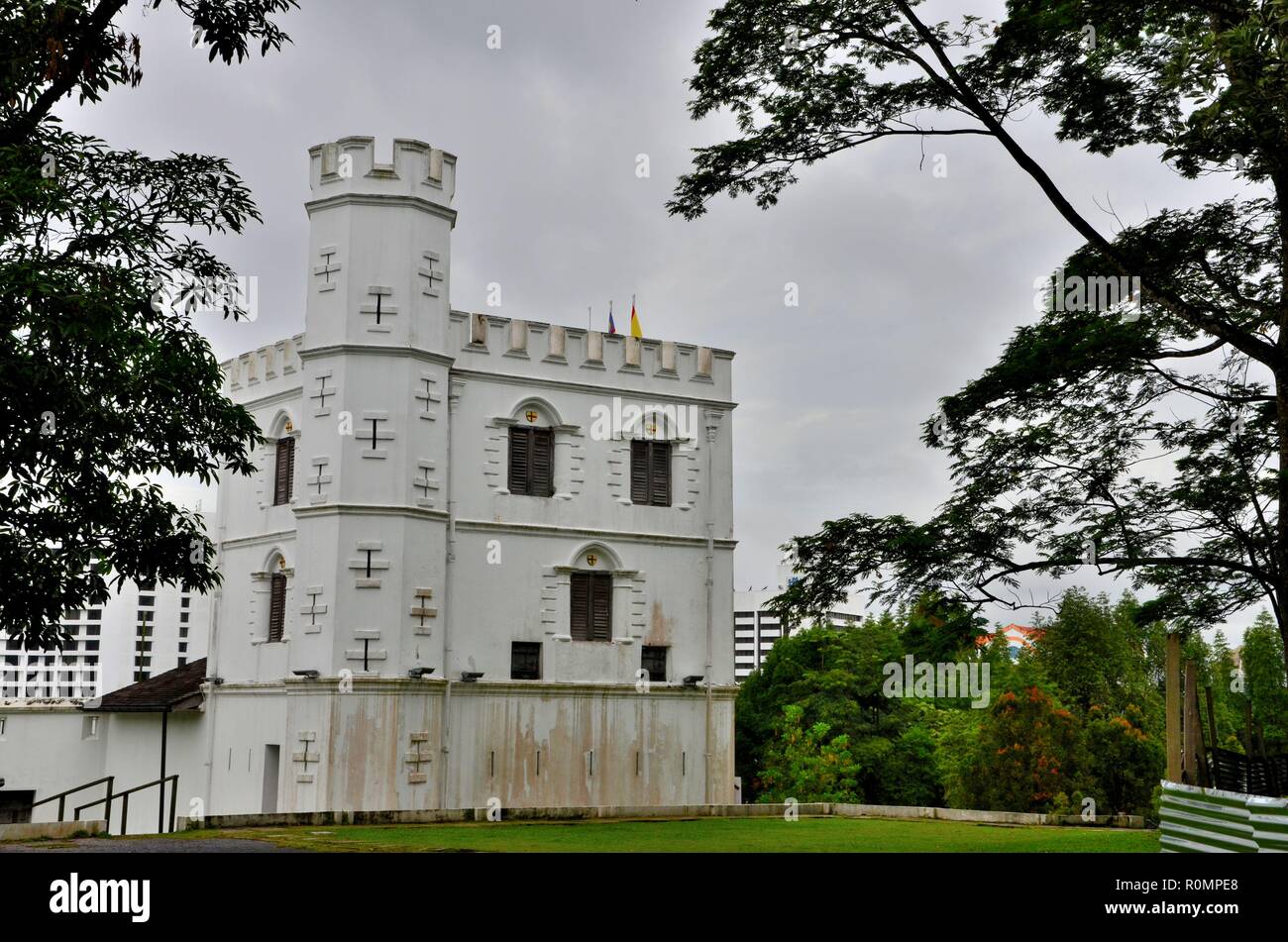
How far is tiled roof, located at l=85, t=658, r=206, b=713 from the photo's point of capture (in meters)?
30.9

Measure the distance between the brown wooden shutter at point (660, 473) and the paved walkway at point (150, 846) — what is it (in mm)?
15747

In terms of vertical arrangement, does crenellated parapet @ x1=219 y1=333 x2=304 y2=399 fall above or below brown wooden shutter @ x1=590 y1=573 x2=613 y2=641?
above

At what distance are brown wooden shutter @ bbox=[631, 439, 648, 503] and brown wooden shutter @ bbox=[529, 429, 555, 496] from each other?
2020mm

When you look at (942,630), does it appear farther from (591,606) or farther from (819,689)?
(819,689)

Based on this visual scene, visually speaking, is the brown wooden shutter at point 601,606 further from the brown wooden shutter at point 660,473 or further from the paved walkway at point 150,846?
the paved walkway at point 150,846

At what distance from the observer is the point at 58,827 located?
656 inches

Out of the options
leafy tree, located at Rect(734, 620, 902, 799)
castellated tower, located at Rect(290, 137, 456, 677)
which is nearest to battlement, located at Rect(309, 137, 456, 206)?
castellated tower, located at Rect(290, 137, 456, 677)

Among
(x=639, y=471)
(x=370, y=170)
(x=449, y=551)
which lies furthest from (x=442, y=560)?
(x=370, y=170)

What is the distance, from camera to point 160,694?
3198 cm

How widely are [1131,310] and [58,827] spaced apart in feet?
49.8

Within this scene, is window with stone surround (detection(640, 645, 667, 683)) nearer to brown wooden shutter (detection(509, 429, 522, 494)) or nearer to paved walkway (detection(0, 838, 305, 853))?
brown wooden shutter (detection(509, 429, 522, 494))

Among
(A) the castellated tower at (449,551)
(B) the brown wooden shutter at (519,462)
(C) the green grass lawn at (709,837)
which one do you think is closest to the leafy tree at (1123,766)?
(A) the castellated tower at (449,551)

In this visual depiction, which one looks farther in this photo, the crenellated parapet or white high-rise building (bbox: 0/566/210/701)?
white high-rise building (bbox: 0/566/210/701)
